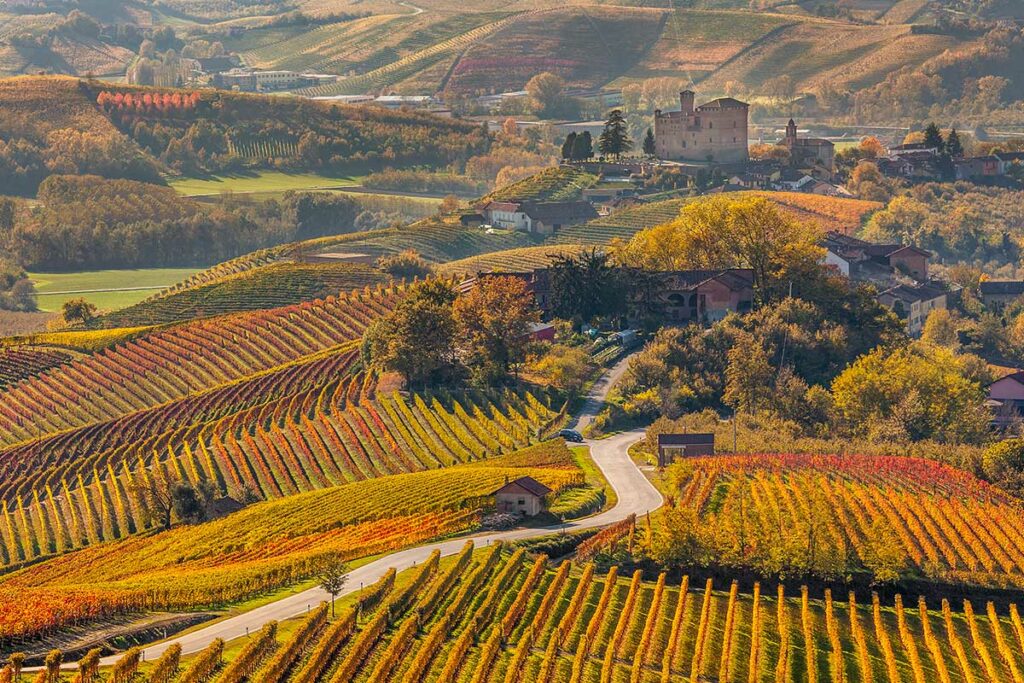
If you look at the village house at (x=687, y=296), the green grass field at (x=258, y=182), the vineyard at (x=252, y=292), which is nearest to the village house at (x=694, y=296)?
the village house at (x=687, y=296)

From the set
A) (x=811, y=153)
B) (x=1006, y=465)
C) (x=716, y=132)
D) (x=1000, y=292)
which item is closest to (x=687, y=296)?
(x=1006, y=465)

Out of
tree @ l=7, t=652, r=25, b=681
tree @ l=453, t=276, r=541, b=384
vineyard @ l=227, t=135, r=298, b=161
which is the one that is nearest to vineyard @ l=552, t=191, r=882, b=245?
tree @ l=453, t=276, r=541, b=384

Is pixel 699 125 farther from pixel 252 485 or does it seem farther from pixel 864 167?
pixel 252 485

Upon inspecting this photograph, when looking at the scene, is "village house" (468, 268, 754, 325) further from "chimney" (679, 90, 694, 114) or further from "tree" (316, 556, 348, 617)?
"chimney" (679, 90, 694, 114)

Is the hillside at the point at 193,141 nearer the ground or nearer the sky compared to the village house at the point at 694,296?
nearer the ground

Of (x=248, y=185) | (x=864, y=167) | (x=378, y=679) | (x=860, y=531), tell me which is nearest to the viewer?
(x=378, y=679)

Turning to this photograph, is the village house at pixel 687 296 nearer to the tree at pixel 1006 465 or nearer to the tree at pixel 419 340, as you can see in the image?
the tree at pixel 419 340

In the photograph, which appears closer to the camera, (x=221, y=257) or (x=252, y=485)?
(x=252, y=485)

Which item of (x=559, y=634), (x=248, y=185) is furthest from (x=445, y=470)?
(x=248, y=185)
